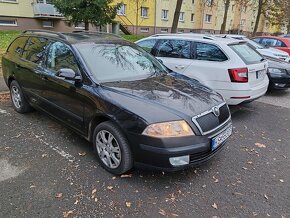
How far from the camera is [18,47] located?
5.12 meters

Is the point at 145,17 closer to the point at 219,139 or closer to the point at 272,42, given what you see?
the point at 272,42

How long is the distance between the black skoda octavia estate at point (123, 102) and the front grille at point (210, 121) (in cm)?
1

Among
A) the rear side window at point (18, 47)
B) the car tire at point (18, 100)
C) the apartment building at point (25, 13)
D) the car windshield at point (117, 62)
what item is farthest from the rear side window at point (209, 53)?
the apartment building at point (25, 13)

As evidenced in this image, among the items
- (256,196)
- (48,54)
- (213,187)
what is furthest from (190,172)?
(48,54)

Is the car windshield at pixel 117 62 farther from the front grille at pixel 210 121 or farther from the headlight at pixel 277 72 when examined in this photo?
the headlight at pixel 277 72

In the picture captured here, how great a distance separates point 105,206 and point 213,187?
127cm

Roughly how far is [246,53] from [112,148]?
12.1ft

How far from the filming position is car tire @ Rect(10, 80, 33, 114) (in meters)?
4.99

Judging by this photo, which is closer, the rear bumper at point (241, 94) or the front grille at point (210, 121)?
the front grille at point (210, 121)

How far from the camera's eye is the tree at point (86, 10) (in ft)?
47.1

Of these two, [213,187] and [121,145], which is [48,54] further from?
[213,187]

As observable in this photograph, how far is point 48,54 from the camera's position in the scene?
4.19 meters

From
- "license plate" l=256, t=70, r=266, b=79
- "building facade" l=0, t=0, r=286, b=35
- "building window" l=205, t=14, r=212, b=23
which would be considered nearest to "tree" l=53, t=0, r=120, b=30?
"building facade" l=0, t=0, r=286, b=35

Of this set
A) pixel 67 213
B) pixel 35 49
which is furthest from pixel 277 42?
pixel 67 213
